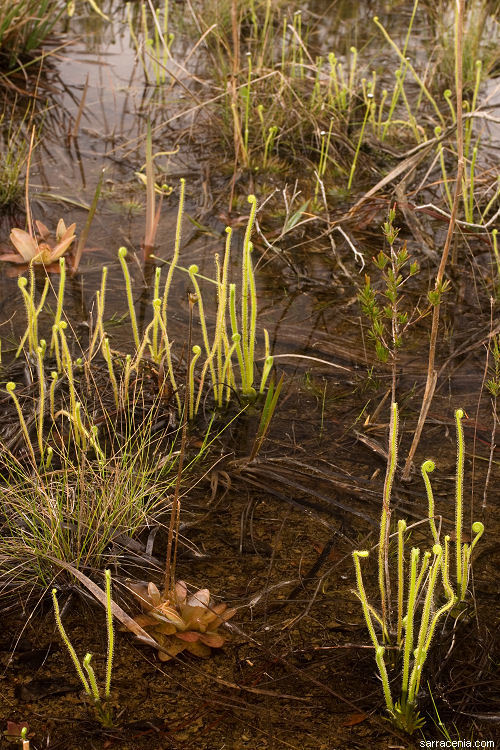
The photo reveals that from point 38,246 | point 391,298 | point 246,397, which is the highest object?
point 391,298

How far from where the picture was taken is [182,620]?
1691 mm

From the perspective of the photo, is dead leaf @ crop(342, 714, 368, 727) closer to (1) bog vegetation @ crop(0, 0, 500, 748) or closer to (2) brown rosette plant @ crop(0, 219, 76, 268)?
(1) bog vegetation @ crop(0, 0, 500, 748)

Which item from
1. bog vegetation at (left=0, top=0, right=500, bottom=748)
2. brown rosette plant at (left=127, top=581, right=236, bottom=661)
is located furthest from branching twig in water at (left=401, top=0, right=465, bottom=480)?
brown rosette plant at (left=127, top=581, right=236, bottom=661)

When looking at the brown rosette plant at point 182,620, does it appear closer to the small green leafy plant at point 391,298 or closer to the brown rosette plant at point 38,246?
the small green leafy plant at point 391,298

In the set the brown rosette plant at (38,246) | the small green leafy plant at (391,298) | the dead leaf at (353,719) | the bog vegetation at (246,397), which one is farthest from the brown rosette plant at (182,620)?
the brown rosette plant at (38,246)

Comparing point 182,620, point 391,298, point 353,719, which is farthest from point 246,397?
point 353,719

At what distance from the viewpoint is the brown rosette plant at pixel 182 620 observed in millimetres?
1684

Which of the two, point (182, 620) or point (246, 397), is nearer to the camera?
point (182, 620)

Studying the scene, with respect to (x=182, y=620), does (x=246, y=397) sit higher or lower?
higher

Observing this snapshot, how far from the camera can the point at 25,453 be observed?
7.06 ft

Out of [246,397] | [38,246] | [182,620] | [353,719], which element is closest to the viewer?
[353,719]

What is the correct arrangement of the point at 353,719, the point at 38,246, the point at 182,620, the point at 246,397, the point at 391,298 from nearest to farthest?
the point at 353,719 → the point at 182,620 → the point at 391,298 → the point at 246,397 → the point at 38,246

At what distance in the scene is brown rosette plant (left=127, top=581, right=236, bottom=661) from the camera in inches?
66.3

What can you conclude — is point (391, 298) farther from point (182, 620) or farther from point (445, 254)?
point (182, 620)
